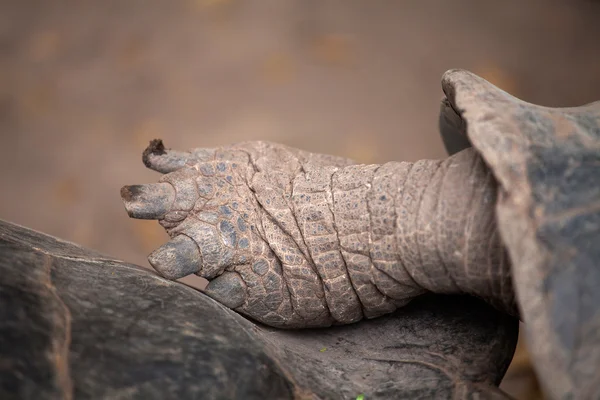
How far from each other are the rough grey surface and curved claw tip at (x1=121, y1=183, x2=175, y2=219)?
0.67 meters

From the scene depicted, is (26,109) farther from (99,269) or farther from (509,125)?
(509,125)

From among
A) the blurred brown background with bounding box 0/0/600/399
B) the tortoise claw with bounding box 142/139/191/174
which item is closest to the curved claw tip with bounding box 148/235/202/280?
the tortoise claw with bounding box 142/139/191/174

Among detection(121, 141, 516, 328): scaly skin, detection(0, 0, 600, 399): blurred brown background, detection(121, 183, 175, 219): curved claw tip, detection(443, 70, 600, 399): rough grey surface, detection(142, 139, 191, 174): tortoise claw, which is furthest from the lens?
detection(0, 0, 600, 399): blurred brown background

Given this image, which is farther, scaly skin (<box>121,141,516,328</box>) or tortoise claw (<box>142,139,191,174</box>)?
tortoise claw (<box>142,139,191,174</box>)

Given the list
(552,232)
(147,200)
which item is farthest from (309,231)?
(552,232)

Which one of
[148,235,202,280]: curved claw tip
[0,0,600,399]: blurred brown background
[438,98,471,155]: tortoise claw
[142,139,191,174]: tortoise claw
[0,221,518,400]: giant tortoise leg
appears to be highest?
[0,0,600,399]: blurred brown background

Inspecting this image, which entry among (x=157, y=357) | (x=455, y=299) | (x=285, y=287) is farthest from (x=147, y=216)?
(x=455, y=299)

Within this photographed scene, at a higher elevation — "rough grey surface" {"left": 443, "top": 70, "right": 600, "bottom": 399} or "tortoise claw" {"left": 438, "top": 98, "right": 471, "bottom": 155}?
"tortoise claw" {"left": 438, "top": 98, "right": 471, "bottom": 155}

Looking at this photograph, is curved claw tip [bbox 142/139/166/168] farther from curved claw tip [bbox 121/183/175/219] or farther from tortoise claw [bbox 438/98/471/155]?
tortoise claw [bbox 438/98/471/155]

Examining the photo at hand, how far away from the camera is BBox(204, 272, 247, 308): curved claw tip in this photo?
1.28 m

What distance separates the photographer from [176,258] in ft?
3.99

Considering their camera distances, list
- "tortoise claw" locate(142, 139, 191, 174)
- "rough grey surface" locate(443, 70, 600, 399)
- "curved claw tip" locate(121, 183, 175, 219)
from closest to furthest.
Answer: "rough grey surface" locate(443, 70, 600, 399) → "curved claw tip" locate(121, 183, 175, 219) → "tortoise claw" locate(142, 139, 191, 174)

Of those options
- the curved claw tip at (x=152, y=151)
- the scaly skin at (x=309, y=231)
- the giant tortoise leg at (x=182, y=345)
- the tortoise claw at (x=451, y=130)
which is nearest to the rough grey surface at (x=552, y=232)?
the scaly skin at (x=309, y=231)

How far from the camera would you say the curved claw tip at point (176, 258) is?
120 cm
